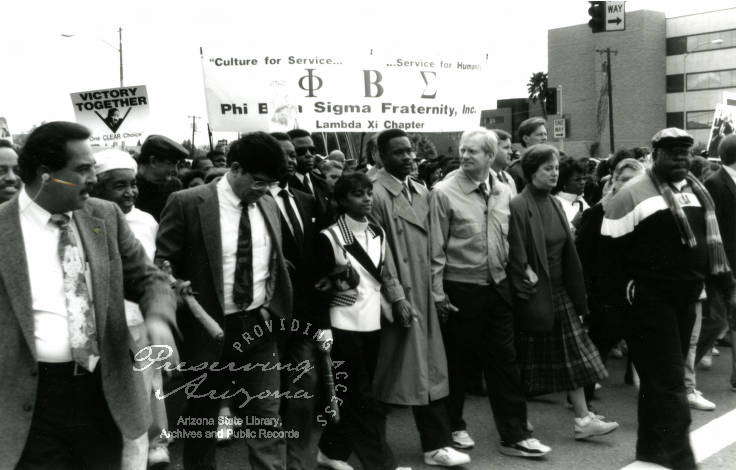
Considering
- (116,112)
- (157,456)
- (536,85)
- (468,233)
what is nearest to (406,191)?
(468,233)

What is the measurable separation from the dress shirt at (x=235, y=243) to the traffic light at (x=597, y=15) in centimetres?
1029

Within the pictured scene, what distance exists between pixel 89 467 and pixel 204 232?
153cm

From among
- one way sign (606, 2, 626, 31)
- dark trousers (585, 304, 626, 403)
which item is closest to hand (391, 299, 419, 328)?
dark trousers (585, 304, 626, 403)

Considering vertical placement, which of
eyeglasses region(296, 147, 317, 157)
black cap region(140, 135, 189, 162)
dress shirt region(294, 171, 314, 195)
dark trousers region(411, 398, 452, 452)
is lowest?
dark trousers region(411, 398, 452, 452)

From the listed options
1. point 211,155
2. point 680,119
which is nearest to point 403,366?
point 211,155

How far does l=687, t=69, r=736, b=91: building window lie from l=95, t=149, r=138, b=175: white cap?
6852cm

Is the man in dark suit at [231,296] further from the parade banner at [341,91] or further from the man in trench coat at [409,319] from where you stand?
the parade banner at [341,91]

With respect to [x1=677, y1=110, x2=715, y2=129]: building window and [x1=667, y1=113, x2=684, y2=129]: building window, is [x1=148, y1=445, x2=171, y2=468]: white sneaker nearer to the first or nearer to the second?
[x1=677, y1=110, x2=715, y2=129]: building window

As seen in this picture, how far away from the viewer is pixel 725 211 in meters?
6.94

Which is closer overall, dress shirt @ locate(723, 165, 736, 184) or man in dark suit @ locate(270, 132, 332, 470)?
man in dark suit @ locate(270, 132, 332, 470)

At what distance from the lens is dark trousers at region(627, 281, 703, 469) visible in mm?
5012

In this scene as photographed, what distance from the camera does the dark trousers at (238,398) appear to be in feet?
13.9

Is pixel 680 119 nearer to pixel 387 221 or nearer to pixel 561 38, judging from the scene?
pixel 561 38

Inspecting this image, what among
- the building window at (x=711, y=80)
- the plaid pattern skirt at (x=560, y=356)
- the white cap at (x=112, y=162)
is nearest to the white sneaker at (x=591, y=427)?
the plaid pattern skirt at (x=560, y=356)
